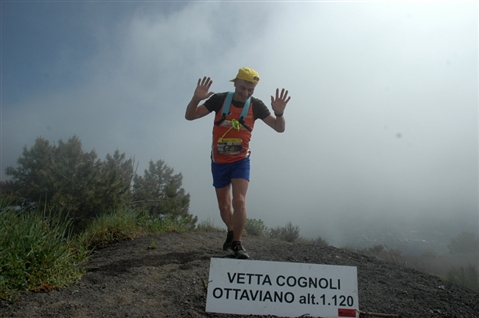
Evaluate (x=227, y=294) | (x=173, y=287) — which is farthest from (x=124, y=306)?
(x=227, y=294)

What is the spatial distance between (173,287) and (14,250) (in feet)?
4.58

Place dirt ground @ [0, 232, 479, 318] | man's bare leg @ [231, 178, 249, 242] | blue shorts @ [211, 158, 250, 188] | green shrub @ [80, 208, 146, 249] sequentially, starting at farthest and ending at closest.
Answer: green shrub @ [80, 208, 146, 249] → blue shorts @ [211, 158, 250, 188] → man's bare leg @ [231, 178, 249, 242] → dirt ground @ [0, 232, 479, 318]

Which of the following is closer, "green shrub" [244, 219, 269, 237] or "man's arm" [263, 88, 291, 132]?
"man's arm" [263, 88, 291, 132]

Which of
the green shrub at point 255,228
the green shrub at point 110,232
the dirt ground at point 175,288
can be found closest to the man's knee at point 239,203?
the dirt ground at point 175,288

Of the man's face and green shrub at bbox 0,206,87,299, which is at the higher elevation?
the man's face

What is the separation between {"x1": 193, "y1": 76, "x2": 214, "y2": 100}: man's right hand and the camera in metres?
4.00

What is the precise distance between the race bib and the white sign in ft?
5.48

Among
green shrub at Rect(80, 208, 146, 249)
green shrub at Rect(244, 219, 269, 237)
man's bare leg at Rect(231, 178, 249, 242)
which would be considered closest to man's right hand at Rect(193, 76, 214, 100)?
man's bare leg at Rect(231, 178, 249, 242)

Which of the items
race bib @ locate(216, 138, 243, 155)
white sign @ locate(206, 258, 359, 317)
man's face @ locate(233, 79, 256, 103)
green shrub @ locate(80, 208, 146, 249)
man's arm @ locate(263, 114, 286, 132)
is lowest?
white sign @ locate(206, 258, 359, 317)

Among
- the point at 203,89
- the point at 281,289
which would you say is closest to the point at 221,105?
the point at 203,89

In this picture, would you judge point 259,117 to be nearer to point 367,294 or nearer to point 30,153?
point 367,294

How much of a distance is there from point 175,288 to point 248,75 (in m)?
2.32

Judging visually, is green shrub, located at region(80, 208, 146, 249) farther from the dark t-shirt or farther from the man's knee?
the dark t-shirt

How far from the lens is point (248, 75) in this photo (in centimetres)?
404
